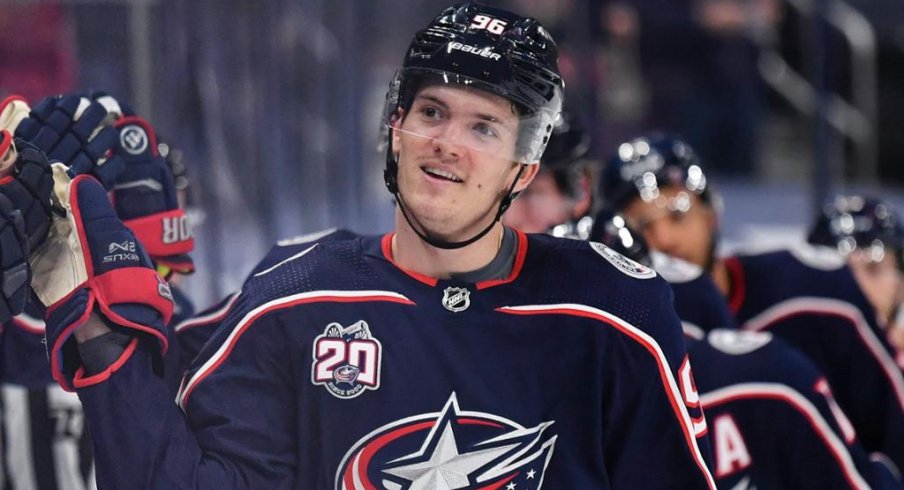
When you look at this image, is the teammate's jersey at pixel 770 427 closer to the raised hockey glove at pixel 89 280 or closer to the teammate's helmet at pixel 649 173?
the teammate's helmet at pixel 649 173

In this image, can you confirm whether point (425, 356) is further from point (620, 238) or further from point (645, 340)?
point (620, 238)

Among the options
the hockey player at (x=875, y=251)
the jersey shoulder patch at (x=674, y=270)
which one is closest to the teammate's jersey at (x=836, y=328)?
the jersey shoulder patch at (x=674, y=270)

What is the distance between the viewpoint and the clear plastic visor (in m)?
1.95

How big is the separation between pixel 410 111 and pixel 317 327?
324mm

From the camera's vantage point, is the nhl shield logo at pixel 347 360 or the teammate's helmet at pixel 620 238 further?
the teammate's helmet at pixel 620 238

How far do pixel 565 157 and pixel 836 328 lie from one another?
0.76 m

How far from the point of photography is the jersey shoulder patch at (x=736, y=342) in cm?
269

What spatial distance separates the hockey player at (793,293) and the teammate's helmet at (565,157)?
0.22 metres

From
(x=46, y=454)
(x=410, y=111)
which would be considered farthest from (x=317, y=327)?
(x=46, y=454)

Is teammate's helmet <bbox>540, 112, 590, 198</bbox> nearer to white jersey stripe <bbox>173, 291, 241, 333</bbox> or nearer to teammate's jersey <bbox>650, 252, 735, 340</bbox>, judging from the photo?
teammate's jersey <bbox>650, 252, 735, 340</bbox>

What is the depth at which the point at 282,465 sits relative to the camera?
6.36ft

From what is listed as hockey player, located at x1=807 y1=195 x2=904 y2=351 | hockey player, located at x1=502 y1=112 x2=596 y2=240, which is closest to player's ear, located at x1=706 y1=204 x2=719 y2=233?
hockey player, located at x1=502 y1=112 x2=596 y2=240

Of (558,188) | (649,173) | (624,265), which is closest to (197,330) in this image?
(624,265)

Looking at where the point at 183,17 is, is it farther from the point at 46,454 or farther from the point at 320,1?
the point at 46,454
